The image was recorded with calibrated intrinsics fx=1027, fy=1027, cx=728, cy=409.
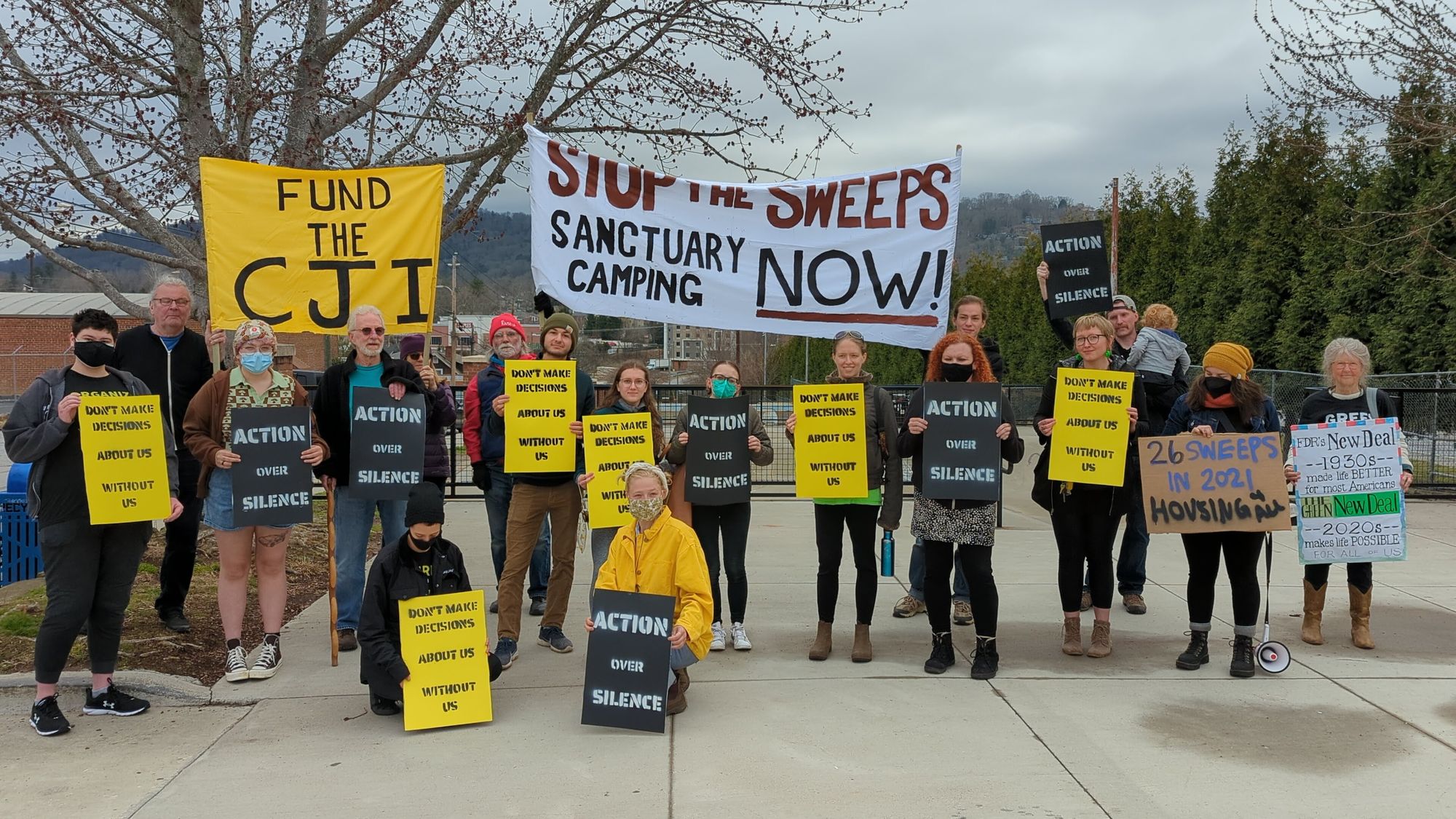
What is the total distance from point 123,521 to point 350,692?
4.44 feet

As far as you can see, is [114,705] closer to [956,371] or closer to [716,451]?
[716,451]

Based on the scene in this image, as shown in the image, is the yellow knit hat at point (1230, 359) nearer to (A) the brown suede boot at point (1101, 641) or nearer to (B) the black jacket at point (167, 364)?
(A) the brown suede boot at point (1101, 641)

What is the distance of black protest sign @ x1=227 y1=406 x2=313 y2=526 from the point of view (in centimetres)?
518

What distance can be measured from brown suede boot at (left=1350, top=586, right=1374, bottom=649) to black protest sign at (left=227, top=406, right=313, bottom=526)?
19.6 feet

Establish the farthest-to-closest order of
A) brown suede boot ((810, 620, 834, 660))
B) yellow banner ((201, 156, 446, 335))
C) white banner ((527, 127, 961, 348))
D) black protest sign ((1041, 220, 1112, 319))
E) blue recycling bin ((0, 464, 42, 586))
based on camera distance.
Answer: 1. blue recycling bin ((0, 464, 42, 586))
2. black protest sign ((1041, 220, 1112, 319))
3. white banner ((527, 127, 961, 348))
4. yellow banner ((201, 156, 446, 335))
5. brown suede boot ((810, 620, 834, 660))

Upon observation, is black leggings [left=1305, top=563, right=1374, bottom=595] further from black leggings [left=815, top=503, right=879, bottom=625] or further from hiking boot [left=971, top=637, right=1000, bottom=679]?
black leggings [left=815, top=503, right=879, bottom=625]

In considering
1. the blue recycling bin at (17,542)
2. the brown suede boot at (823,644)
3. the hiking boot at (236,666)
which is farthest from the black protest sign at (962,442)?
the blue recycling bin at (17,542)

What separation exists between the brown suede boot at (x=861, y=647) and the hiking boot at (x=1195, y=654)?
1668mm

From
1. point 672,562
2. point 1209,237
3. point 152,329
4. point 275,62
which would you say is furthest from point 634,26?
point 1209,237

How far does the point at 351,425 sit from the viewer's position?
561cm

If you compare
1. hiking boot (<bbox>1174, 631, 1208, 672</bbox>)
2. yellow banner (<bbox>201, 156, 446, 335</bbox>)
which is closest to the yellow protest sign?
yellow banner (<bbox>201, 156, 446, 335</bbox>)

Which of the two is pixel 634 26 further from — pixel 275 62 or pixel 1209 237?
pixel 1209 237

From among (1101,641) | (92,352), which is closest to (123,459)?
(92,352)

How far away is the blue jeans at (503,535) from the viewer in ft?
20.7
